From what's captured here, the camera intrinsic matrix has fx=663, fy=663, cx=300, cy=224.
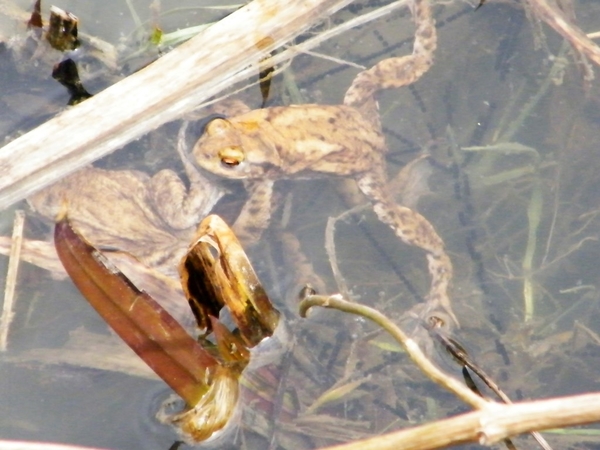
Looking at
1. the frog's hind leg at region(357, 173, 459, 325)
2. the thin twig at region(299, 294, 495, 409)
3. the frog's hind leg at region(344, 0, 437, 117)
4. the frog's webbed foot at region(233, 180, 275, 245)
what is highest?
the thin twig at region(299, 294, 495, 409)

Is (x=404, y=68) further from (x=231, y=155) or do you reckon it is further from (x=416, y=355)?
(x=416, y=355)

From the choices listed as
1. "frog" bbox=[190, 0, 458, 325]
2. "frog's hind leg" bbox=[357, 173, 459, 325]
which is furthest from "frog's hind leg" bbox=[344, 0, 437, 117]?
"frog's hind leg" bbox=[357, 173, 459, 325]

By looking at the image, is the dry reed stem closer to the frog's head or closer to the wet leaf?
the wet leaf

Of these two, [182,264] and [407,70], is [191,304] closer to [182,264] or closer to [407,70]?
[182,264]

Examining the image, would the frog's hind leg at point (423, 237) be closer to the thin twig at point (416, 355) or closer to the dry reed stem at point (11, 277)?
the thin twig at point (416, 355)

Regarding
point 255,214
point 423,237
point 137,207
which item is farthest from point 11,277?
point 423,237

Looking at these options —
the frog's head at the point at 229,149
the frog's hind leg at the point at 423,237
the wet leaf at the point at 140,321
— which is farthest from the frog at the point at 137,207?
the frog's hind leg at the point at 423,237
